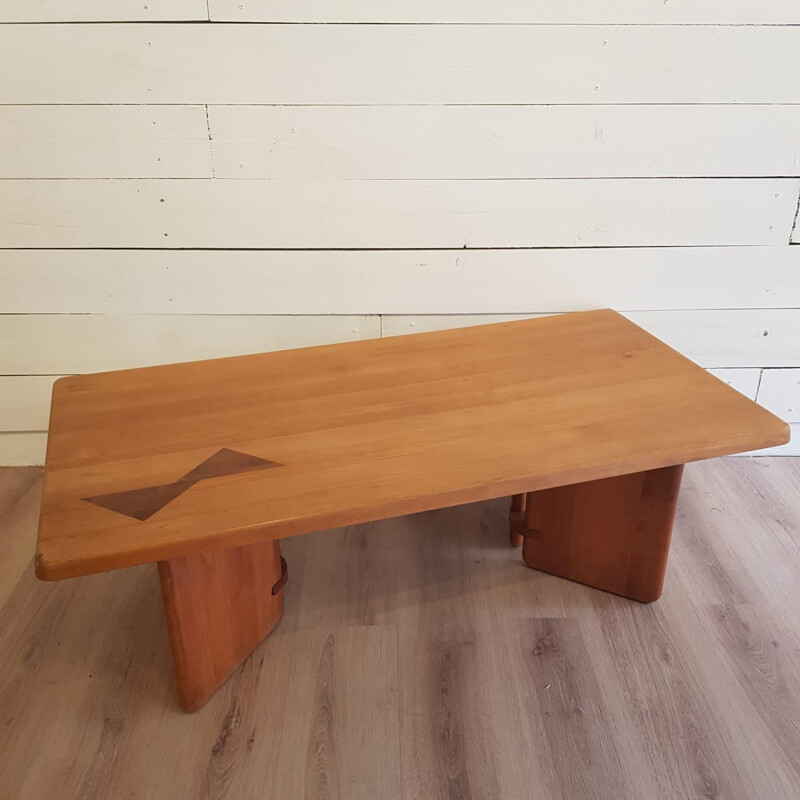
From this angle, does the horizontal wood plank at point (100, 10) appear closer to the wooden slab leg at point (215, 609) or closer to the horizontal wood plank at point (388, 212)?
the horizontal wood plank at point (388, 212)

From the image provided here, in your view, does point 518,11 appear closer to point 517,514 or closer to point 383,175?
point 383,175

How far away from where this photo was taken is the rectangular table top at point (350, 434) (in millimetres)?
1140

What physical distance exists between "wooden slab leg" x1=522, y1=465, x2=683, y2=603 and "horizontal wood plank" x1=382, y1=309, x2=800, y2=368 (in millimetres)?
546

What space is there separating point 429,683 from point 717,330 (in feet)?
3.94

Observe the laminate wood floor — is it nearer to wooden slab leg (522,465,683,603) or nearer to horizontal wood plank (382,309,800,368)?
wooden slab leg (522,465,683,603)

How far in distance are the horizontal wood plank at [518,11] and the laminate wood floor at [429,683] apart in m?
1.16

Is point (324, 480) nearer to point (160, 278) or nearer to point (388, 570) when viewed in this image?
point (388, 570)

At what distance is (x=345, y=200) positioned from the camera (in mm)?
1826

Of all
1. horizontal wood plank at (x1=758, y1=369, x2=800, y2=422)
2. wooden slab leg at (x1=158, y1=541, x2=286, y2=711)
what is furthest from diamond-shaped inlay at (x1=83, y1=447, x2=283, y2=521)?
horizontal wood plank at (x1=758, y1=369, x2=800, y2=422)

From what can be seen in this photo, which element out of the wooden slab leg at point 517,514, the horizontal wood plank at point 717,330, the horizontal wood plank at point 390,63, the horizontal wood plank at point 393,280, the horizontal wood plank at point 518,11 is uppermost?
the horizontal wood plank at point 518,11

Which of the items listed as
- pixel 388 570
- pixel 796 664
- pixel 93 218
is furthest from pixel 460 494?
pixel 93 218

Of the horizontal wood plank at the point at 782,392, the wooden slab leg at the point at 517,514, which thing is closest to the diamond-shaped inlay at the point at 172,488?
the wooden slab leg at the point at 517,514

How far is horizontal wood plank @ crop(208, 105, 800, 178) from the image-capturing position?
69.0 inches

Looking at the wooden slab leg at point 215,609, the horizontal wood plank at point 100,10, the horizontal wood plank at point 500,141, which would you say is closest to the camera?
the wooden slab leg at point 215,609
